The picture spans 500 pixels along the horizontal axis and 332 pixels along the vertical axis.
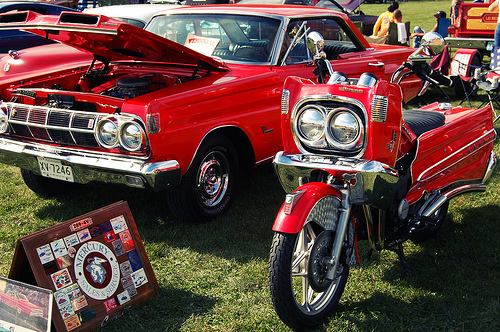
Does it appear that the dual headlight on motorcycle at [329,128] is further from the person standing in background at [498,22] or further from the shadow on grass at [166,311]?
the person standing in background at [498,22]

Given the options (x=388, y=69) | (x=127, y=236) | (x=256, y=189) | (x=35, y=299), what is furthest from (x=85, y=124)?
(x=388, y=69)

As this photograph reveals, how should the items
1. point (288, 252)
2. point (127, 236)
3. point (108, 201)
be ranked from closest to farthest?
point (288, 252) < point (127, 236) < point (108, 201)

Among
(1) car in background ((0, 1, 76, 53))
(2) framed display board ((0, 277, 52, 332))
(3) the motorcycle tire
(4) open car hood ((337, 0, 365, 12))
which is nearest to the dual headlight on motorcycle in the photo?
(3) the motorcycle tire

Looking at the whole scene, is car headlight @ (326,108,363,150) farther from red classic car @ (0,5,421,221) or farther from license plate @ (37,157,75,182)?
license plate @ (37,157,75,182)

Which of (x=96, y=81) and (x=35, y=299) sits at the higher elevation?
Answer: (x=96, y=81)

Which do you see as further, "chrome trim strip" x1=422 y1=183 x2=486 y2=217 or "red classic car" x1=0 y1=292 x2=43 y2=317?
"chrome trim strip" x1=422 y1=183 x2=486 y2=217

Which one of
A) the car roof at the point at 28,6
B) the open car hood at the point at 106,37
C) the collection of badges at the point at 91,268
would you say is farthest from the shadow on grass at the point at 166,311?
the car roof at the point at 28,6

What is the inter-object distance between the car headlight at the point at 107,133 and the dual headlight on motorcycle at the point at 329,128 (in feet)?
4.95

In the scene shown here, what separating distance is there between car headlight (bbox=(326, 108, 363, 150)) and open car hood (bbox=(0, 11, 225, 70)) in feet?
5.68

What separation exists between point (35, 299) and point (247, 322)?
116cm

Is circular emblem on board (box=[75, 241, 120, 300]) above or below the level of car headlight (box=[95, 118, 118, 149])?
below

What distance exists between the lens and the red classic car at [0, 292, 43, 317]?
8.30 ft

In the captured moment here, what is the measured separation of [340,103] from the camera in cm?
261

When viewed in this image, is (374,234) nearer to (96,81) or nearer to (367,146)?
(367,146)
